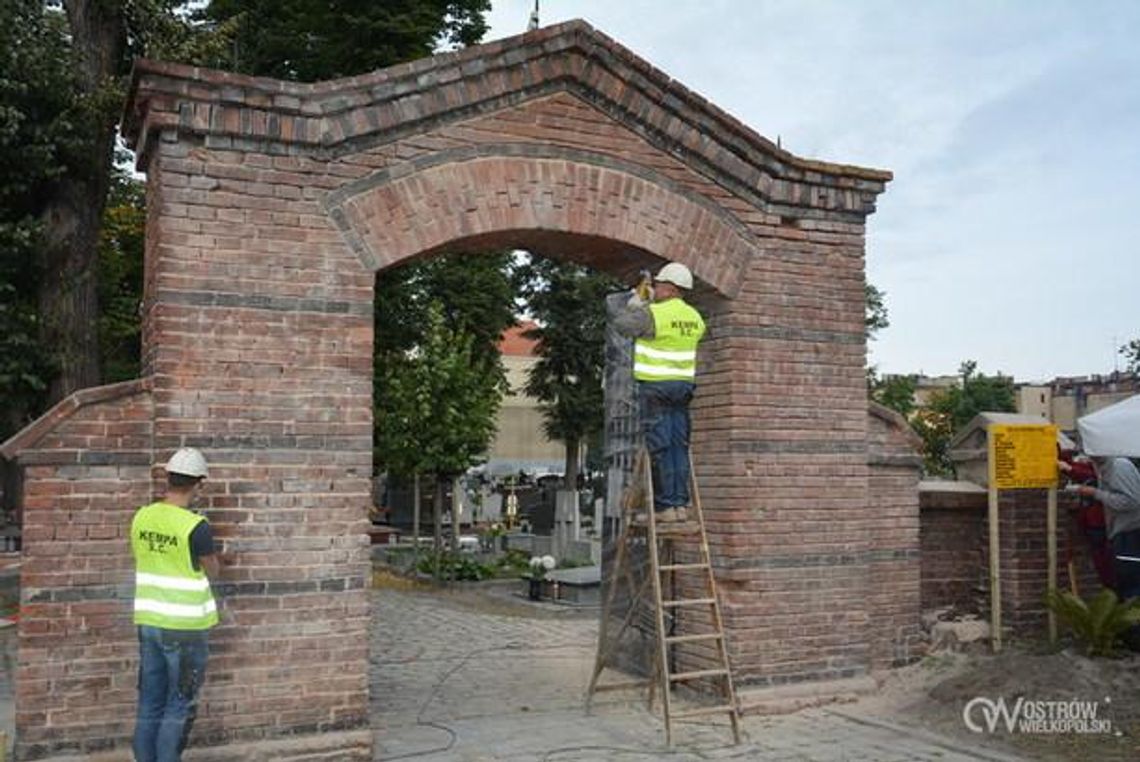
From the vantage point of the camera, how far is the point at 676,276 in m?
7.98

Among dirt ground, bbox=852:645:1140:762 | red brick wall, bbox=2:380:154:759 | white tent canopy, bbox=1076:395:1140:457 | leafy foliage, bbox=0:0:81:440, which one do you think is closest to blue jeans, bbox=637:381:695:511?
dirt ground, bbox=852:645:1140:762

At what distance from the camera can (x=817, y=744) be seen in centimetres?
764

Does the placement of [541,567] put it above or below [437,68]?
below

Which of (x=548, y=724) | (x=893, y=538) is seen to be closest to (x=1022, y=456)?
(x=893, y=538)

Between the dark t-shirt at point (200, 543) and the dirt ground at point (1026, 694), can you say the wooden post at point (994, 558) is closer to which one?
the dirt ground at point (1026, 694)

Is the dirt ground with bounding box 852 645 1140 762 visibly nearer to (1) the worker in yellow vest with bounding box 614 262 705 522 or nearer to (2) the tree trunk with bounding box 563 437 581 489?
(1) the worker in yellow vest with bounding box 614 262 705 522

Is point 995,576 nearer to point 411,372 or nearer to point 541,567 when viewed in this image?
point 541,567

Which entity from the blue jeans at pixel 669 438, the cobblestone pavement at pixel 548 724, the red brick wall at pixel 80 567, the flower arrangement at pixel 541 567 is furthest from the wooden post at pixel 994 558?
the flower arrangement at pixel 541 567

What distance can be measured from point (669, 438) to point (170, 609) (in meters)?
3.71

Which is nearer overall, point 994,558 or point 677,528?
point 677,528

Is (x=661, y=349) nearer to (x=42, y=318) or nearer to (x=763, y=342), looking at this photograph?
(x=763, y=342)

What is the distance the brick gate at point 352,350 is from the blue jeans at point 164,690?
56 centimetres

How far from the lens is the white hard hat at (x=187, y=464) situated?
6.21m

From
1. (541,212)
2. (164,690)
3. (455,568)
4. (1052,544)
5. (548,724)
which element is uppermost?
(541,212)
